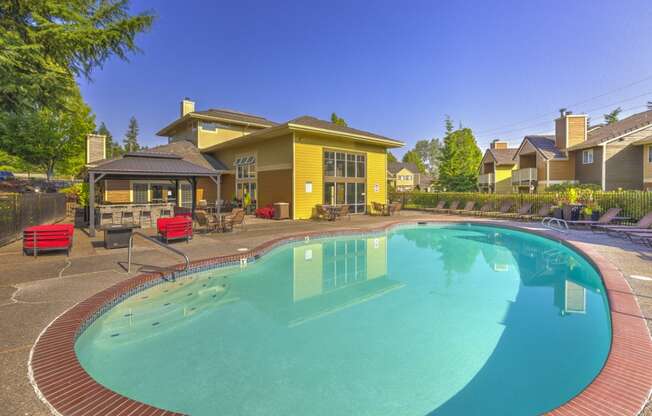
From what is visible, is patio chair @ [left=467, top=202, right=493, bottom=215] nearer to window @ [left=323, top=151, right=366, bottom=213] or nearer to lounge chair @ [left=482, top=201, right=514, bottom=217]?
lounge chair @ [left=482, top=201, right=514, bottom=217]

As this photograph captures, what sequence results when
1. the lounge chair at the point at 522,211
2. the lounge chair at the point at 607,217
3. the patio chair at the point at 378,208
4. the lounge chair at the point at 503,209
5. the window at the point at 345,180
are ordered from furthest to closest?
1. the patio chair at the point at 378,208
2. the lounge chair at the point at 503,209
3. the window at the point at 345,180
4. the lounge chair at the point at 522,211
5. the lounge chair at the point at 607,217

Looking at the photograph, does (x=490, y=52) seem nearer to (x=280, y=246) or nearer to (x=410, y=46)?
(x=410, y=46)

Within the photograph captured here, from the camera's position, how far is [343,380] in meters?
3.70

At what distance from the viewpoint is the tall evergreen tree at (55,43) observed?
684 cm

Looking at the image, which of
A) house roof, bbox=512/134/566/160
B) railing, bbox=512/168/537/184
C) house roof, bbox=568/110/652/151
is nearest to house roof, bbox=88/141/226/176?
house roof, bbox=568/110/652/151

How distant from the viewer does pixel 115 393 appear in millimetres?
2783

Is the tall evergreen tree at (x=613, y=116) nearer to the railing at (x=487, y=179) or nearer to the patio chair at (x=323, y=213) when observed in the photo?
the railing at (x=487, y=179)

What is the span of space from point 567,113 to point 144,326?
105 feet

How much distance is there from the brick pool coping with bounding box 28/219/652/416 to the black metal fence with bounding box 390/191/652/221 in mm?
12719

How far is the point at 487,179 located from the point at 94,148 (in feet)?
119

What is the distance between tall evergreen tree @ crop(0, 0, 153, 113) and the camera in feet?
22.4

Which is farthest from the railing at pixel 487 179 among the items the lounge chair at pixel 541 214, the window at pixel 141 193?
the window at pixel 141 193

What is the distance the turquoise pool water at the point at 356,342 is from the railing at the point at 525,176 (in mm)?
22799

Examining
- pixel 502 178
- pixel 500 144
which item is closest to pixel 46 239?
pixel 502 178
